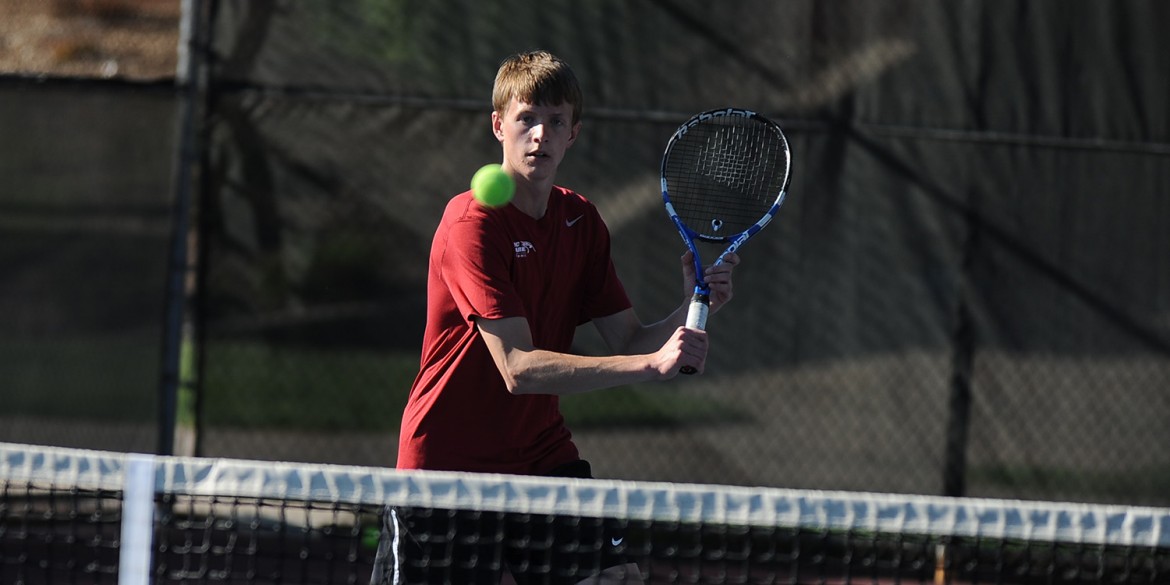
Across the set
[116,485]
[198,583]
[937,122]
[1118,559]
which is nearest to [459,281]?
[116,485]

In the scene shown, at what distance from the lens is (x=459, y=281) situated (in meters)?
2.57

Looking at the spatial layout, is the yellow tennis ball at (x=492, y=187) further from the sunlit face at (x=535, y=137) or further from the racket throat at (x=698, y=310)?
the racket throat at (x=698, y=310)

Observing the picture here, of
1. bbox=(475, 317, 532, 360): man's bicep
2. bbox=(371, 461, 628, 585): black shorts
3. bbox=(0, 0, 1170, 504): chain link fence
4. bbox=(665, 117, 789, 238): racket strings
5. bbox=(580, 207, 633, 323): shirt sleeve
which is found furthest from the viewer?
bbox=(0, 0, 1170, 504): chain link fence

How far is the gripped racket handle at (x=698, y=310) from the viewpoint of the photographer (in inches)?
103

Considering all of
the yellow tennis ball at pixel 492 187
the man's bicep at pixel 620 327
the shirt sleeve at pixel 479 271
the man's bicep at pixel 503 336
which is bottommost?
the man's bicep at pixel 503 336

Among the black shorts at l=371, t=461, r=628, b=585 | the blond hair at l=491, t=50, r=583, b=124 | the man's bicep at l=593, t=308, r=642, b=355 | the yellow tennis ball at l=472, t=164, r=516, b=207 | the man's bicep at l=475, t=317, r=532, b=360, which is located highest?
the blond hair at l=491, t=50, r=583, b=124

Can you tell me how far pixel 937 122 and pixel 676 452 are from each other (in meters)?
1.60

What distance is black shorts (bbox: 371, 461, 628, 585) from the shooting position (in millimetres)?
2621

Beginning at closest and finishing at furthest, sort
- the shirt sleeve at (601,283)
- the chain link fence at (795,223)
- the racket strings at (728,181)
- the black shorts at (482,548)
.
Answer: the black shorts at (482,548), the shirt sleeve at (601,283), the racket strings at (728,181), the chain link fence at (795,223)

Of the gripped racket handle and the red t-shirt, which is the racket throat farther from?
the red t-shirt

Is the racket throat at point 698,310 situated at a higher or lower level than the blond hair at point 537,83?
lower

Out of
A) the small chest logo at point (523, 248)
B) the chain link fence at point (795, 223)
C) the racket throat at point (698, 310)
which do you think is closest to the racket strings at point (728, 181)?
the racket throat at point (698, 310)

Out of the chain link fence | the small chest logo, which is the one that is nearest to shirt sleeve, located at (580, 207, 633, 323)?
the small chest logo

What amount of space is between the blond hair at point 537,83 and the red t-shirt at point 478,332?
22cm
